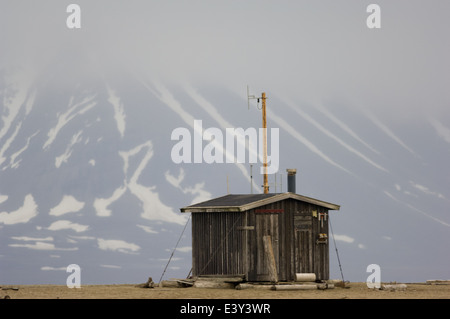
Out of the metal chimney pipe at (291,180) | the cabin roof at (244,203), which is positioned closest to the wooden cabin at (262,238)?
the cabin roof at (244,203)

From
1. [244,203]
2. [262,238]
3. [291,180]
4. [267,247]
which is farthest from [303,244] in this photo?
[291,180]

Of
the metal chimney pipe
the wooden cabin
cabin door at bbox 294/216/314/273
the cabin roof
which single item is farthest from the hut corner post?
the metal chimney pipe

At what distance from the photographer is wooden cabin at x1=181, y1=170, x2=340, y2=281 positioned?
51.1m

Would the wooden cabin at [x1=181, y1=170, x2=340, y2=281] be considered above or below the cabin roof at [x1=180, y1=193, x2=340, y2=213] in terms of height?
below

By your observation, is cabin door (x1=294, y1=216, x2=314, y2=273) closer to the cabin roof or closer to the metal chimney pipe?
the cabin roof

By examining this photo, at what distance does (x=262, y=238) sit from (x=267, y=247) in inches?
19.1

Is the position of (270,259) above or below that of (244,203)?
below

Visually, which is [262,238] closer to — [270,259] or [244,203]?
[270,259]

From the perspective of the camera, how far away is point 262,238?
51.4 meters
